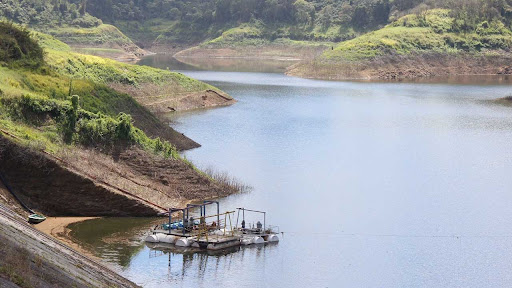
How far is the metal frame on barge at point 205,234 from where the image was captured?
40.6 m

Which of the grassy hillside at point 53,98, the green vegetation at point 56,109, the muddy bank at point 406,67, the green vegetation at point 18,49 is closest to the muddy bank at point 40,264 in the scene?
the green vegetation at point 56,109

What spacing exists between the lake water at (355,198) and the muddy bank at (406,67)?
50616mm

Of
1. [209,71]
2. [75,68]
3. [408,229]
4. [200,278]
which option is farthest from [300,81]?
[200,278]

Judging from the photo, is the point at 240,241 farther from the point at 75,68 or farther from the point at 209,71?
the point at 209,71

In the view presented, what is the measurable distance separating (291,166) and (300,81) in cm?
8328

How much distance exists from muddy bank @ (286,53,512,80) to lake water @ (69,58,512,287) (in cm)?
5062

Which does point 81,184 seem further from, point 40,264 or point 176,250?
point 40,264

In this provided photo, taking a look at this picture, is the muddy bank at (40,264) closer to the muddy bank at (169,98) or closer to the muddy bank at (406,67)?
the muddy bank at (169,98)

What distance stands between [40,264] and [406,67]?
13540cm

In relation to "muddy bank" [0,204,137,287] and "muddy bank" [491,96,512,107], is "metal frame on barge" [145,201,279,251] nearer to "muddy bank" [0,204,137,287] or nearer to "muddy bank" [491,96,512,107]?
"muddy bank" [0,204,137,287]

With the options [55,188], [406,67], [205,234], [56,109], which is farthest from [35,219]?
[406,67]

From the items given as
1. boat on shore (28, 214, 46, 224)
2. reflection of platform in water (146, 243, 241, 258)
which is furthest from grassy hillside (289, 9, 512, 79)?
reflection of platform in water (146, 243, 241, 258)

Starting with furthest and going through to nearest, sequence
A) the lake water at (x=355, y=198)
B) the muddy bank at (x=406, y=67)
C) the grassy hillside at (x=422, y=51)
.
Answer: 1. the grassy hillside at (x=422, y=51)
2. the muddy bank at (x=406, y=67)
3. the lake water at (x=355, y=198)

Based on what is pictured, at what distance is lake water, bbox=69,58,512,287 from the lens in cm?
3797
